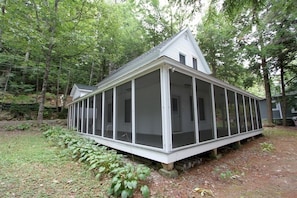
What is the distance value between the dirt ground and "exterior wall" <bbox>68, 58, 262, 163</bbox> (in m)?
0.51

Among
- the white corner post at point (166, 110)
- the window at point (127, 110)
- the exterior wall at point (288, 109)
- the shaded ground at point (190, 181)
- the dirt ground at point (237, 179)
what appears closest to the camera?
the shaded ground at point (190, 181)

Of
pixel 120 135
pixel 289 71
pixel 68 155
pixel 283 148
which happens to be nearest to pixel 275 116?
pixel 289 71

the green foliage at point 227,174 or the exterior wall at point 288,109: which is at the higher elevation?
the exterior wall at point 288,109

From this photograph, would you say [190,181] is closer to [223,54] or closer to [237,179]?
[237,179]

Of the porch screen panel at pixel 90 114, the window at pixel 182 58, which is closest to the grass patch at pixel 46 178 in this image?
the porch screen panel at pixel 90 114

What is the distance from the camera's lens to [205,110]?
19.6ft

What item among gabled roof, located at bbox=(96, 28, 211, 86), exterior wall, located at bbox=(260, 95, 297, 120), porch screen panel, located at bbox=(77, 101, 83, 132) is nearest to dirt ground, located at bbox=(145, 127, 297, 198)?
gabled roof, located at bbox=(96, 28, 211, 86)

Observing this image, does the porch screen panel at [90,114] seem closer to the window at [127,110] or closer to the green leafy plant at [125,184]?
the window at [127,110]

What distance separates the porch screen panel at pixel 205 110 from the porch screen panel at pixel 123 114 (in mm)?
2298

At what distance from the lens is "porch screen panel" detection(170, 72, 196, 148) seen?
15.2 feet

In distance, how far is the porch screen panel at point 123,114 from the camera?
5985 millimetres

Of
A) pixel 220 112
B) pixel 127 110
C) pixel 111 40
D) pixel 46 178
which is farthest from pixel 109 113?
pixel 111 40

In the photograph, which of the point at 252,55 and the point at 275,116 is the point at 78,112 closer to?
the point at 252,55

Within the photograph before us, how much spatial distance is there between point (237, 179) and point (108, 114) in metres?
4.76
